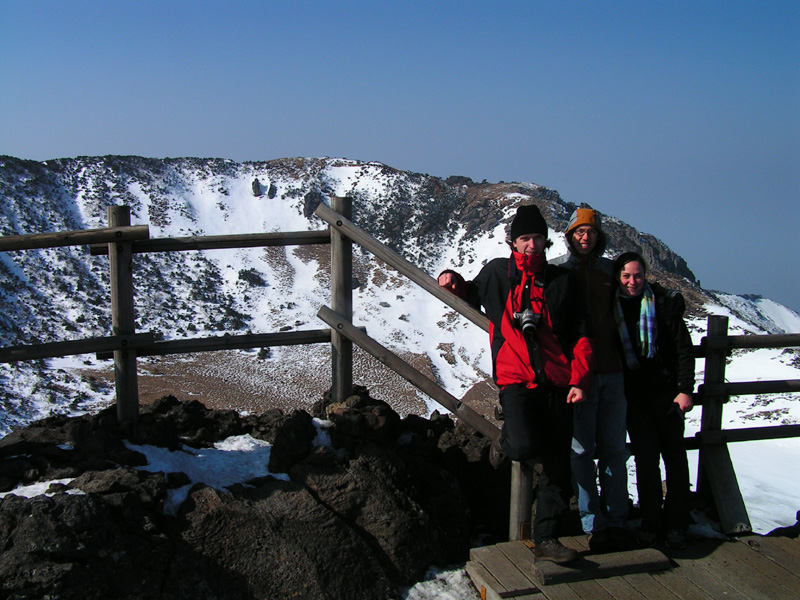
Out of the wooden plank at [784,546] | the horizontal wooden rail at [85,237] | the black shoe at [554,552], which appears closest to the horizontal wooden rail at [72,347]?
the horizontal wooden rail at [85,237]

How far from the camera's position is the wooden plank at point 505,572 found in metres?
3.70

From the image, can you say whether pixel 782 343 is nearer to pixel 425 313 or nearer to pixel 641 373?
pixel 641 373

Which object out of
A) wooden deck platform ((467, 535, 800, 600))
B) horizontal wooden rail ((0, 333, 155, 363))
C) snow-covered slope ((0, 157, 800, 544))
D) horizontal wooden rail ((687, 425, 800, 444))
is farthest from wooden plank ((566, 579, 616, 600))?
snow-covered slope ((0, 157, 800, 544))

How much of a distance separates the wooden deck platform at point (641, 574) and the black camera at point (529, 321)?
131cm

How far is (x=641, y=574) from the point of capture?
3.91m

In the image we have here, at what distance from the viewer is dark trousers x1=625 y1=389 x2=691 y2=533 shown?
14.6 feet

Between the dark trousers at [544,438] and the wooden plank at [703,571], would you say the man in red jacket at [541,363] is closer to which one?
the dark trousers at [544,438]

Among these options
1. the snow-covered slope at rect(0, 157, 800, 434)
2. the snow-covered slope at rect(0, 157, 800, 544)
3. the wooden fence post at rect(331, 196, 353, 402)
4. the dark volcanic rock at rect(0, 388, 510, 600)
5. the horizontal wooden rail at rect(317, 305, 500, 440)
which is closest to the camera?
the dark volcanic rock at rect(0, 388, 510, 600)

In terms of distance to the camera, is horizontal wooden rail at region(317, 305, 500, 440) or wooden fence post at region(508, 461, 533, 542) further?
horizontal wooden rail at region(317, 305, 500, 440)

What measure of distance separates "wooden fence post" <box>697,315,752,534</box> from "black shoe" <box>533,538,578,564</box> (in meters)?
1.48

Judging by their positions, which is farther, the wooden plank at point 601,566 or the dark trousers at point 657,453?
the dark trousers at point 657,453

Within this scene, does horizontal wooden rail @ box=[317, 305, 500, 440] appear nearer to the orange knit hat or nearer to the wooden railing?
the wooden railing

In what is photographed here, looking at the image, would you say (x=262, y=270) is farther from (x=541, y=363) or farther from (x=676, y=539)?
(x=541, y=363)

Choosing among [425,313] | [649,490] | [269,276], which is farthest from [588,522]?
[269,276]
